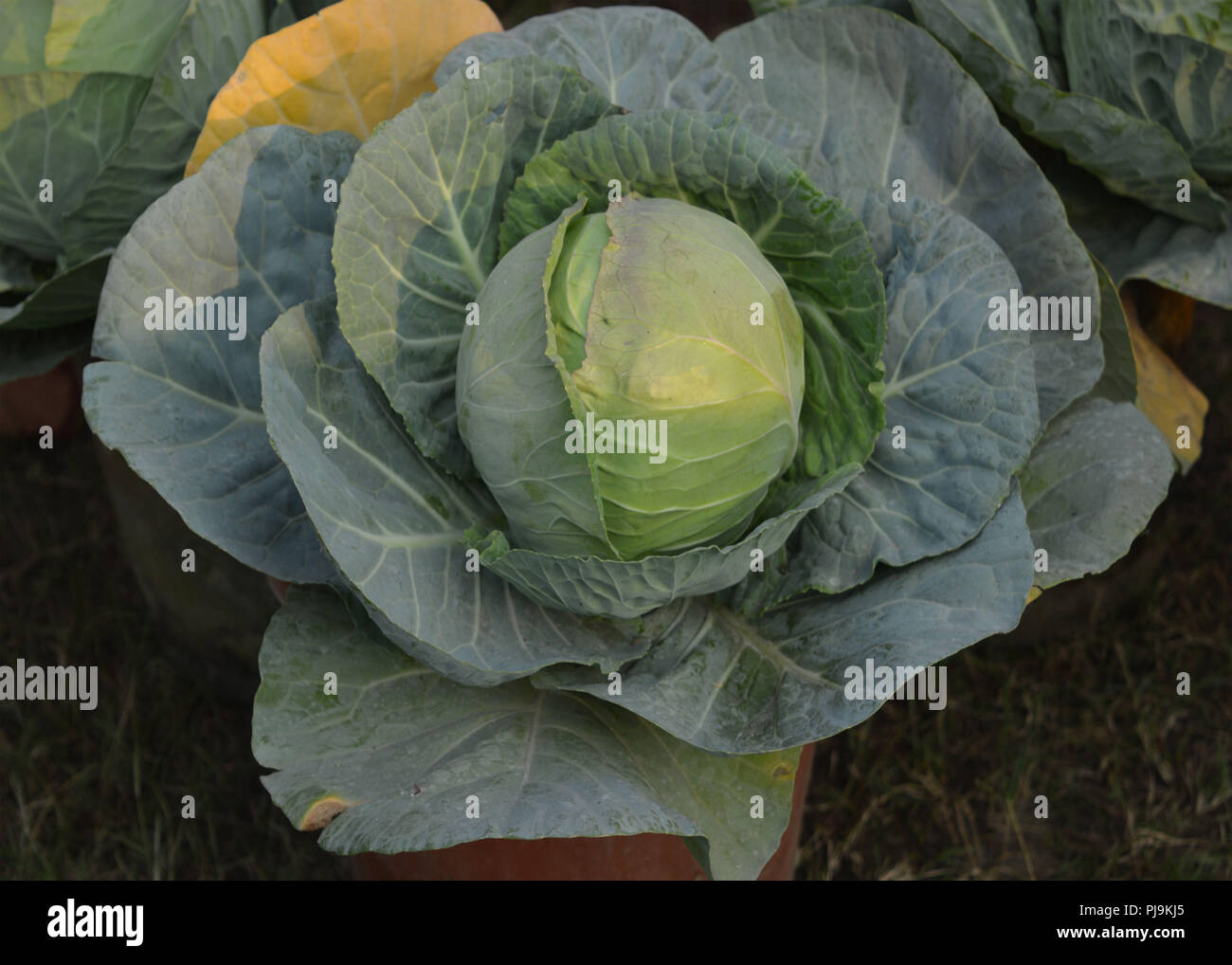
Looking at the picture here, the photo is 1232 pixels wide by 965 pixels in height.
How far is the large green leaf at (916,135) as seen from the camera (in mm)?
2049

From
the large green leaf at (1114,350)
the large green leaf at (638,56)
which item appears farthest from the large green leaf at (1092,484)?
the large green leaf at (638,56)

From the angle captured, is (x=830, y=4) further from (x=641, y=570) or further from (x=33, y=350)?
(x=33, y=350)

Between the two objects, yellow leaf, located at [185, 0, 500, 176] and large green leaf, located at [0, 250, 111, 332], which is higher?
yellow leaf, located at [185, 0, 500, 176]

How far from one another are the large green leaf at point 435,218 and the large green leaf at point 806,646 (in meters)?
0.44

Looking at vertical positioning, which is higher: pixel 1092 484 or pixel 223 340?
pixel 223 340

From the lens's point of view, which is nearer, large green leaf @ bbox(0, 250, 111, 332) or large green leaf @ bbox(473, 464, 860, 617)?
large green leaf @ bbox(473, 464, 860, 617)

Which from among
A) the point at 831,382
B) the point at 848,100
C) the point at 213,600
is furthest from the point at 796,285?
the point at 213,600

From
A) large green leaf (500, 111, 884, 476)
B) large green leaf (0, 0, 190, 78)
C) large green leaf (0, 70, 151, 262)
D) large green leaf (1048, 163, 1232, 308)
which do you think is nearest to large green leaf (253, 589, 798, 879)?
large green leaf (500, 111, 884, 476)

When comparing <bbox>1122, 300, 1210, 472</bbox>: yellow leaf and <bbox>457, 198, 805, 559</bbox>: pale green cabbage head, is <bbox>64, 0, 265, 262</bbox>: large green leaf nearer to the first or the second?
<bbox>457, 198, 805, 559</bbox>: pale green cabbage head

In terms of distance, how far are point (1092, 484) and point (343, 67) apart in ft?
4.73

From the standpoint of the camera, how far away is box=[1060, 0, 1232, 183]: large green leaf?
214 centimetres

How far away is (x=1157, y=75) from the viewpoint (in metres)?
2.20

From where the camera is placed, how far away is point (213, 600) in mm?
2871

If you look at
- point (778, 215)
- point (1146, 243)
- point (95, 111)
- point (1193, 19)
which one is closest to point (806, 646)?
point (778, 215)
